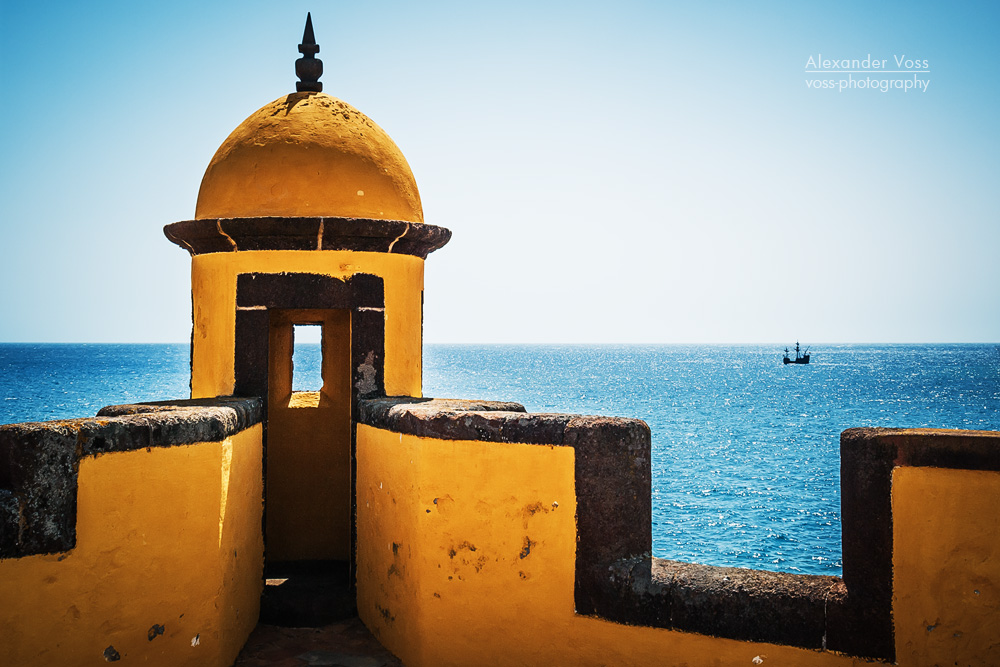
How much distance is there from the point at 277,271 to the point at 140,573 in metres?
2.41

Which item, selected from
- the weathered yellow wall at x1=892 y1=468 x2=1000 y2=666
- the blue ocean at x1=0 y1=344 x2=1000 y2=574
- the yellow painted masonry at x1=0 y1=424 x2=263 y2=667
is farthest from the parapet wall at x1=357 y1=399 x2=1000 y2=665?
the blue ocean at x1=0 y1=344 x2=1000 y2=574

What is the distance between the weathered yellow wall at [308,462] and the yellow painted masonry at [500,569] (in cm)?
252

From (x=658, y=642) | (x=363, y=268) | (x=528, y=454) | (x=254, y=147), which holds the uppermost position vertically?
(x=254, y=147)

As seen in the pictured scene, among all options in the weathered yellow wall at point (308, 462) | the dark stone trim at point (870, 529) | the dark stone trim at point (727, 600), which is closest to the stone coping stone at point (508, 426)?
the dark stone trim at point (727, 600)

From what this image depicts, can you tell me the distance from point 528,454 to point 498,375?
318 feet

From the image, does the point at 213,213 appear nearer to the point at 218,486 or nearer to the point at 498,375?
the point at 218,486

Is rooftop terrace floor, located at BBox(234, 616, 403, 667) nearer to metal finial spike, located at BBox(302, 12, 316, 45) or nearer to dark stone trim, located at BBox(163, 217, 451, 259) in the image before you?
dark stone trim, located at BBox(163, 217, 451, 259)

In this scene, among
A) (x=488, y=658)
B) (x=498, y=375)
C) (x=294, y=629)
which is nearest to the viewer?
(x=488, y=658)

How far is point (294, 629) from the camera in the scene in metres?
5.32

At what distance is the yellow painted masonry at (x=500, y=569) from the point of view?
4.07 m

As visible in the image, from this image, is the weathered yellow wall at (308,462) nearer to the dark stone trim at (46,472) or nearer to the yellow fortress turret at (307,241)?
the yellow fortress turret at (307,241)

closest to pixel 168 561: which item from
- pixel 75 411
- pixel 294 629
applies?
pixel 294 629

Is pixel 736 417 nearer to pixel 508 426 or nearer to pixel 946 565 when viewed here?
pixel 508 426

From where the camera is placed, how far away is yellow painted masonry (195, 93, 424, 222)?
19.3ft
